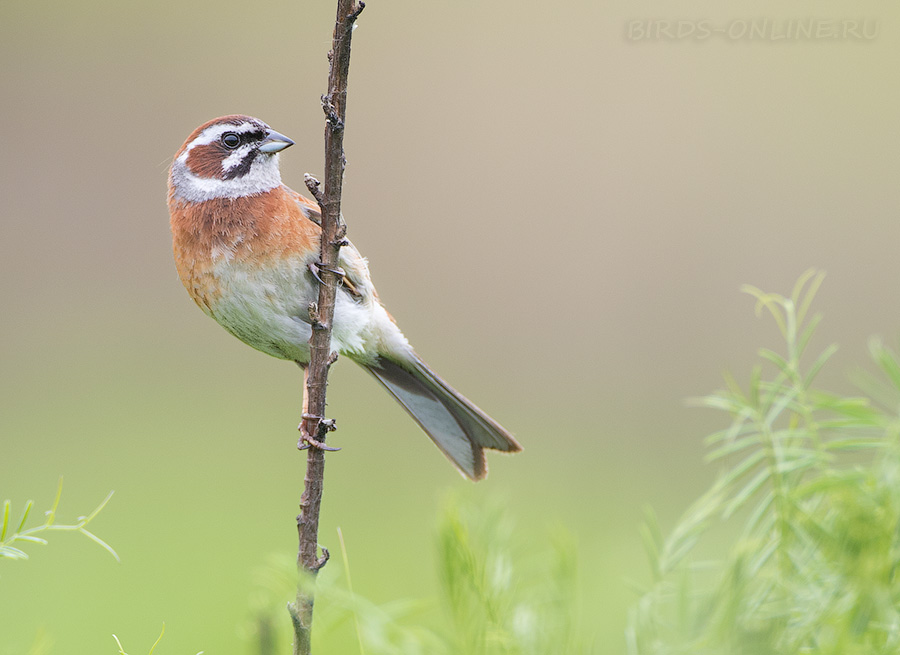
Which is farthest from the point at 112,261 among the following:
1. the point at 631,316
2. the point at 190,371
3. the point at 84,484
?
the point at 631,316

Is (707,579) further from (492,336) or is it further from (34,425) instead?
(34,425)

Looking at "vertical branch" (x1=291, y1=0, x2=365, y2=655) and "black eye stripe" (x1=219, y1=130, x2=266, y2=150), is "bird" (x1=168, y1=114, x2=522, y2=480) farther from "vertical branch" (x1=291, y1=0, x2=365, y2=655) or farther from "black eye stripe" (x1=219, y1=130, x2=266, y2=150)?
"vertical branch" (x1=291, y1=0, x2=365, y2=655)

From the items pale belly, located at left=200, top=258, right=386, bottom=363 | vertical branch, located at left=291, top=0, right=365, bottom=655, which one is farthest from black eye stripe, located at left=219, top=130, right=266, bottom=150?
vertical branch, located at left=291, top=0, right=365, bottom=655

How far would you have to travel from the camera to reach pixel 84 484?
522 centimetres

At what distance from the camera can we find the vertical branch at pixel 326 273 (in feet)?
4.51

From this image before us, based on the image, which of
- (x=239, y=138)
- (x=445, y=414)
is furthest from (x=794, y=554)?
(x=239, y=138)

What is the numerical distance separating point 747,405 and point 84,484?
4743 millimetres

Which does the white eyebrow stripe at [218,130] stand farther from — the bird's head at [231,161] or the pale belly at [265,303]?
the pale belly at [265,303]

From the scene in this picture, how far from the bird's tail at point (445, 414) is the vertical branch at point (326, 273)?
92 centimetres

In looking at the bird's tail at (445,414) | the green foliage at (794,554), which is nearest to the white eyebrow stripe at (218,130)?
the bird's tail at (445,414)

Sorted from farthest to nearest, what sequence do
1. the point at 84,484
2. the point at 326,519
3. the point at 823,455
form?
1. the point at 84,484
2. the point at 326,519
3. the point at 823,455

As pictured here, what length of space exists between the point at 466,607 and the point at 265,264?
194 centimetres

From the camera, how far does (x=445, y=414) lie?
2.98m

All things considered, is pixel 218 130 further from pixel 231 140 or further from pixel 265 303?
pixel 265 303
